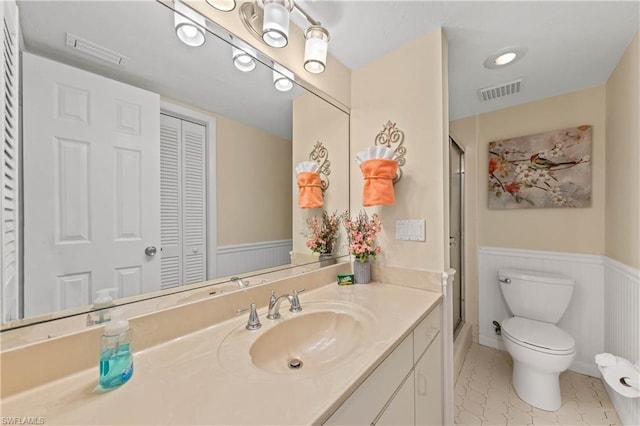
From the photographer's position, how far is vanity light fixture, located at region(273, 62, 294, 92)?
120cm

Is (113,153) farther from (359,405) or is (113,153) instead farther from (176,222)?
(359,405)

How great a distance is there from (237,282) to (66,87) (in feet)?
2.59

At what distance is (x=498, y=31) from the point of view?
129cm

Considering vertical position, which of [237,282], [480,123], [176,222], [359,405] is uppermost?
[480,123]

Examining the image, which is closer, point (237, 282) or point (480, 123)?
point (237, 282)

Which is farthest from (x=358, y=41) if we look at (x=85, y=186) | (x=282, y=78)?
(x=85, y=186)

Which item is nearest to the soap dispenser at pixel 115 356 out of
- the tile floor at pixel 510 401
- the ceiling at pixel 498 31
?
the ceiling at pixel 498 31

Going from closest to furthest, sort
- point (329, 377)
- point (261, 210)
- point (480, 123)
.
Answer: point (329, 377) → point (261, 210) → point (480, 123)

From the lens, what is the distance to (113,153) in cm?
73

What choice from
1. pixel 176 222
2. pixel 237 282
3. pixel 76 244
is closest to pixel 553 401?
pixel 237 282

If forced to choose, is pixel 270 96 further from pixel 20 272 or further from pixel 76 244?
pixel 20 272

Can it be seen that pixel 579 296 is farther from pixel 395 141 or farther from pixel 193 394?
pixel 193 394

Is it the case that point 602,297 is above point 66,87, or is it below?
below

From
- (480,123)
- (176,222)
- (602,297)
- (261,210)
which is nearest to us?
(176,222)
